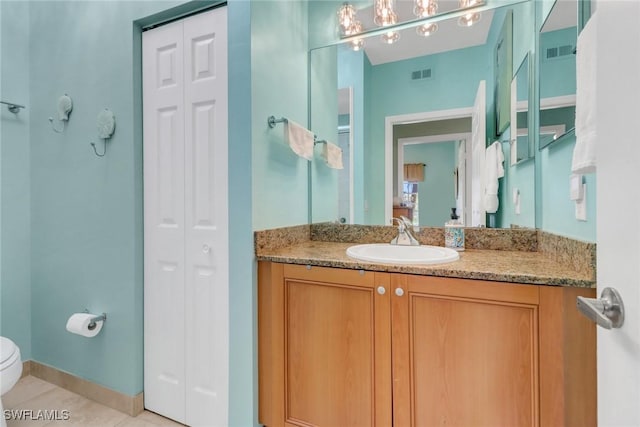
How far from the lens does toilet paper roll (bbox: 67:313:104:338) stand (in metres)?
1.63

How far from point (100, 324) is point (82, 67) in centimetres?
146

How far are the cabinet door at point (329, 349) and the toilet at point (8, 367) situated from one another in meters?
1.06

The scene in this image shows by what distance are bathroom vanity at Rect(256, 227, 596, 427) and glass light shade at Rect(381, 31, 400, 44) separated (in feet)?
4.05

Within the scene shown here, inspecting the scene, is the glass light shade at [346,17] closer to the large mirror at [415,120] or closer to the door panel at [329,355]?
the large mirror at [415,120]

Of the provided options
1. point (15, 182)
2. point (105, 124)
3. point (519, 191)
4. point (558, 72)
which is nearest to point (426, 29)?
point (558, 72)

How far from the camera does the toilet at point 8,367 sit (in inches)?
50.5

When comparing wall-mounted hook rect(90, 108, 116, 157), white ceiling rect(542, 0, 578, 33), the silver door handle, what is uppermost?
white ceiling rect(542, 0, 578, 33)

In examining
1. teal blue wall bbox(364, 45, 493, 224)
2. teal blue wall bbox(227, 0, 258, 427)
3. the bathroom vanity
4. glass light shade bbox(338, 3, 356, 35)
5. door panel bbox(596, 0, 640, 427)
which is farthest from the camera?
glass light shade bbox(338, 3, 356, 35)

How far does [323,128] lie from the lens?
1.93m

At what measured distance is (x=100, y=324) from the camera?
1704 mm

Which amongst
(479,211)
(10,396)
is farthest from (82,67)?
(479,211)

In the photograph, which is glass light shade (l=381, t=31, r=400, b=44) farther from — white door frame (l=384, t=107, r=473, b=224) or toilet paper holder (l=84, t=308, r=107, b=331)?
toilet paper holder (l=84, t=308, r=107, b=331)

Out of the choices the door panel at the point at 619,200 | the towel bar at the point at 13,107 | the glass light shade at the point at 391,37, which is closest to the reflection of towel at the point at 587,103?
the door panel at the point at 619,200

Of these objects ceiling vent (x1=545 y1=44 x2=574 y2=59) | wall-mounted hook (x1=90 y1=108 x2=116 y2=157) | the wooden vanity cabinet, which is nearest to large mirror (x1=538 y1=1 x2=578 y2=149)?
ceiling vent (x1=545 y1=44 x2=574 y2=59)
